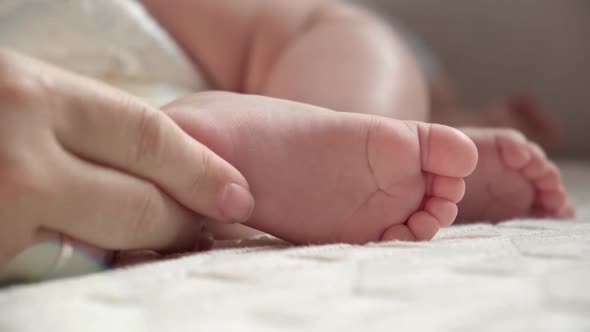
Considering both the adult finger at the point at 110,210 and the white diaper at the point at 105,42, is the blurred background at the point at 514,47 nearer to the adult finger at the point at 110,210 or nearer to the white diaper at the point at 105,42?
the white diaper at the point at 105,42

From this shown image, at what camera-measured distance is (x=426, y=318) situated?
0.40 m

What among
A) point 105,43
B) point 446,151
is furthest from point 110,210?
point 105,43

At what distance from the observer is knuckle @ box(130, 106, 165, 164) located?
1.61 ft

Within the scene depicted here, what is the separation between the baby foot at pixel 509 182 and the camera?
0.76 metres

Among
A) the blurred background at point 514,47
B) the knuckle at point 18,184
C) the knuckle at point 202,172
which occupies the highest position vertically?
the knuckle at point 18,184

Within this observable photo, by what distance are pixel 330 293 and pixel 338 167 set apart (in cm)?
18

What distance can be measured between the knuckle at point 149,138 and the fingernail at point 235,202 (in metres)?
0.07

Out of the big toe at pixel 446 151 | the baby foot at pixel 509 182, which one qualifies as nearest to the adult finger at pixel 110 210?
the big toe at pixel 446 151

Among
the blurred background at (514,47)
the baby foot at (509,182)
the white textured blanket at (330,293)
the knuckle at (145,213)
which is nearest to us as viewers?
the white textured blanket at (330,293)

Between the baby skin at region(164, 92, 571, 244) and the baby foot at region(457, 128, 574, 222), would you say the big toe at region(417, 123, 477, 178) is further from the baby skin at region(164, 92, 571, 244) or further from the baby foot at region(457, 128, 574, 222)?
the baby foot at region(457, 128, 574, 222)

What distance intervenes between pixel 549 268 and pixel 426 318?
136mm

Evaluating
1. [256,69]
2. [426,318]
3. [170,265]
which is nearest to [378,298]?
[426,318]

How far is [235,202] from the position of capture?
1.81ft

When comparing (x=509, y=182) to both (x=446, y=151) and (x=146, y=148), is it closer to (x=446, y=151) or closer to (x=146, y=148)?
(x=446, y=151)
